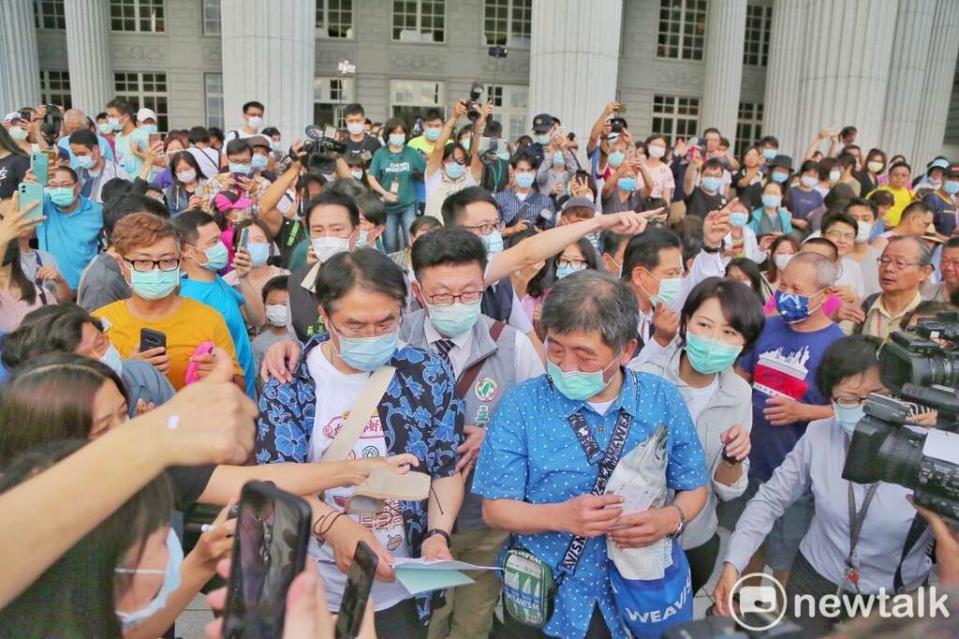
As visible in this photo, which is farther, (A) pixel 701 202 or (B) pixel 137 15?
(B) pixel 137 15

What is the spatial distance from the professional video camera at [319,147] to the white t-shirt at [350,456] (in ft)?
17.4

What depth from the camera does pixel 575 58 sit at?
12117 millimetres

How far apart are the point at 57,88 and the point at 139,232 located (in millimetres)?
25292

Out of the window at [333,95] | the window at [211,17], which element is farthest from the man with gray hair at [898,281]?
the window at [211,17]

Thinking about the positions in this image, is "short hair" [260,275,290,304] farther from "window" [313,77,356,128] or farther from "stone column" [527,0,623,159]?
"window" [313,77,356,128]

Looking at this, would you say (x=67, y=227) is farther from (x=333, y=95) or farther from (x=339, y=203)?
(x=333, y=95)

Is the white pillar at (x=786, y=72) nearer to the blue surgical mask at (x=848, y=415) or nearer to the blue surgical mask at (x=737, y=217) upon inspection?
the blue surgical mask at (x=737, y=217)

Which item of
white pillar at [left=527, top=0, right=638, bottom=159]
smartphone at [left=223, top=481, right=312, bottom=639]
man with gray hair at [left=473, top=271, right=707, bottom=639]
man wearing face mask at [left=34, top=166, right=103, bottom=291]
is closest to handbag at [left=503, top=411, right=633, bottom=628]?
man with gray hair at [left=473, top=271, right=707, bottom=639]

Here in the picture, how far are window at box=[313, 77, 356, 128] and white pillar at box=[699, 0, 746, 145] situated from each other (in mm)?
11397

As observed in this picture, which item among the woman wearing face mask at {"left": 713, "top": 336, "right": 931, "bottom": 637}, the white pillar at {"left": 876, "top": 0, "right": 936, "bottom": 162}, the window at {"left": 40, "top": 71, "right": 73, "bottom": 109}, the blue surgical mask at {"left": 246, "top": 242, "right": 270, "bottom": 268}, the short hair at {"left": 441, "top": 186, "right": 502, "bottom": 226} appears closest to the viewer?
the woman wearing face mask at {"left": 713, "top": 336, "right": 931, "bottom": 637}

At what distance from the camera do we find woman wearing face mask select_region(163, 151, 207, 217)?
6.38 metres

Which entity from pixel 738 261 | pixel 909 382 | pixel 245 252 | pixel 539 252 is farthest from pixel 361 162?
pixel 909 382

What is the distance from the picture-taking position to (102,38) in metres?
19.8

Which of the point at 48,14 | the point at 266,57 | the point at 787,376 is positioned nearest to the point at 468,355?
the point at 787,376
